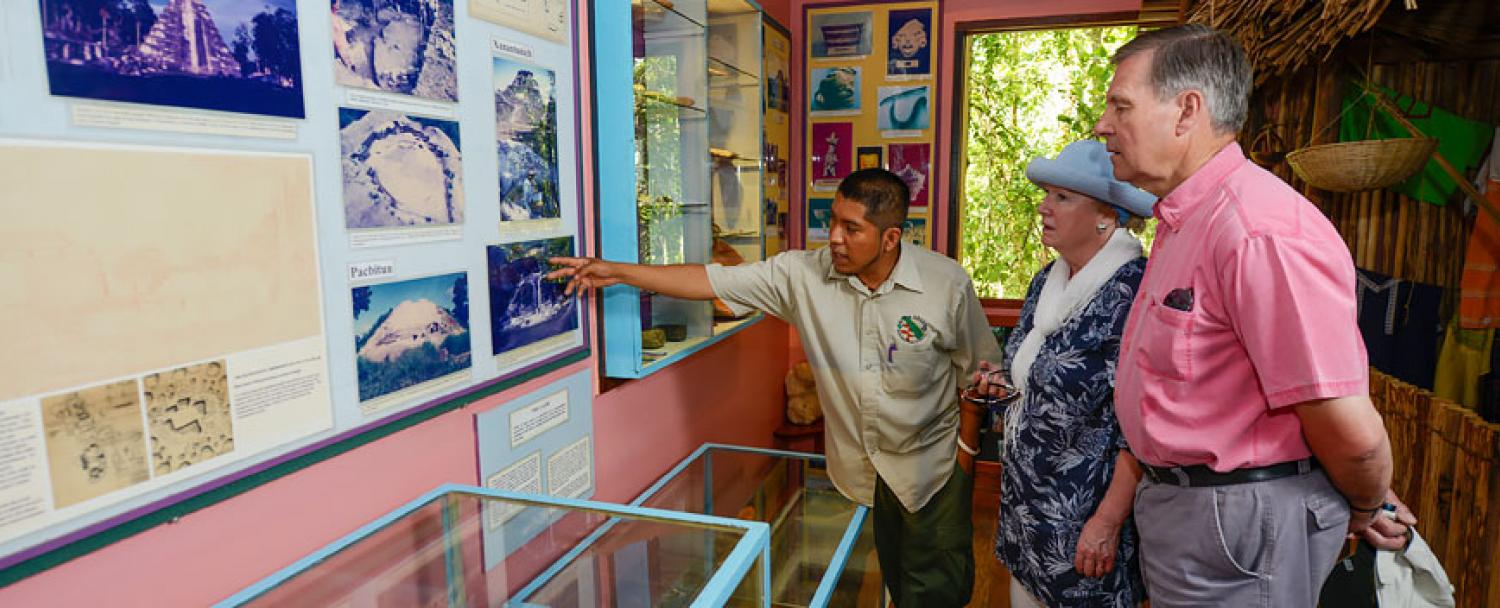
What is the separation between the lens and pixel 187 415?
119 cm

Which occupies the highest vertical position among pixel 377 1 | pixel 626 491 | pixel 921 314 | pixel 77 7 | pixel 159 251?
pixel 377 1

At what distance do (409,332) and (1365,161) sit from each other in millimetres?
2875

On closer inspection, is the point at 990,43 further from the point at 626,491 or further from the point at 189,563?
the point at 189,563

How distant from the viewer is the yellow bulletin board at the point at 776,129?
3.93 meters

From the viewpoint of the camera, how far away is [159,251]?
113 cm

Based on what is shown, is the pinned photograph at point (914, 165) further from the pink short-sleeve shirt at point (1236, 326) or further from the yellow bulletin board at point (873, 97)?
the pink short-sleeve shirt at point (1236, 326)

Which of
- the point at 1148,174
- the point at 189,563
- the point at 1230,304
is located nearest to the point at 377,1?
the point at 189,563

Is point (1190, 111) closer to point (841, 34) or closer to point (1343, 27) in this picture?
point (1343, 27)

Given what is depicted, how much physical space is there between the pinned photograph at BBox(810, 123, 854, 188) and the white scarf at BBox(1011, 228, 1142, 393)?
8.21 ft

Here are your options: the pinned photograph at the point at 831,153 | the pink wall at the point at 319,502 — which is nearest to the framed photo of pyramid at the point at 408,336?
the pink wall at the point at 319,502

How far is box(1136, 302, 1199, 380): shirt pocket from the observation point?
1342 millimetres

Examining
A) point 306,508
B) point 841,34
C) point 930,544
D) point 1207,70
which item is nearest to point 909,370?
point 930,544

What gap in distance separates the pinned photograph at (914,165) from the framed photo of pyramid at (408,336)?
9.91 feet

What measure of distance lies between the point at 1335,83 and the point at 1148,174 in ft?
8.14
